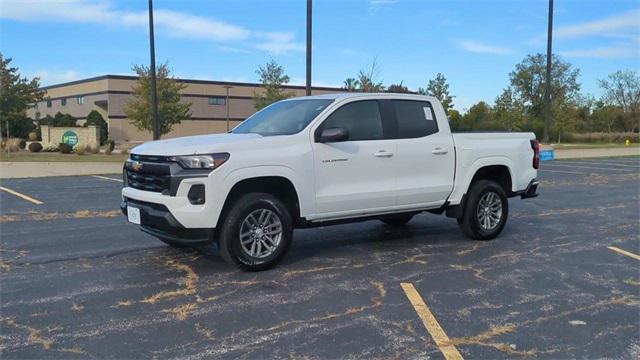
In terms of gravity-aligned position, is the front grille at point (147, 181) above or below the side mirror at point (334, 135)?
below

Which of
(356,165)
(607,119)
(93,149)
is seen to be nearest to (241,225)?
(356,165)

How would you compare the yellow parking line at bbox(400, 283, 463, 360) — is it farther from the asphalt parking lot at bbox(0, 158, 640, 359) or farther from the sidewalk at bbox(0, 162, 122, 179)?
the sidewalk at bbox(0, 162, 122, 179)

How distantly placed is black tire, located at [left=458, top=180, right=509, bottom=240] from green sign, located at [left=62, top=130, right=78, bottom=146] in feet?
101

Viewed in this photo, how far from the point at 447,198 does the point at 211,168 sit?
3183mm

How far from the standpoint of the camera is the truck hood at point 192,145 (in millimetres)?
5406

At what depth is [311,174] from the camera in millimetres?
5996

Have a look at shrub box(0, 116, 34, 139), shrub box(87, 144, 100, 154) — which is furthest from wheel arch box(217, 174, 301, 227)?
shrub box(0, 116, 34, 139)

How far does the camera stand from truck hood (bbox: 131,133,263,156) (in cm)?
541

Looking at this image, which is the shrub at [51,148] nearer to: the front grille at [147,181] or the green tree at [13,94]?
the green tree at [13,94]

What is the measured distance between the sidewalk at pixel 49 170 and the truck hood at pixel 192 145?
11.9 meters

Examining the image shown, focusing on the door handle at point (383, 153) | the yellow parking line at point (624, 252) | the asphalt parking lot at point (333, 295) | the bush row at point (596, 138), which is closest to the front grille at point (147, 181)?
the asphalt parking lot at point (333, 295)

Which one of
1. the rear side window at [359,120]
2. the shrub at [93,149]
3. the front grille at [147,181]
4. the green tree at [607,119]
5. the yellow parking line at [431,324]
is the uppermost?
the green tree at [607,119]

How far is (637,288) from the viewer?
5551mm

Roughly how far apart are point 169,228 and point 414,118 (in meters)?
3.23
